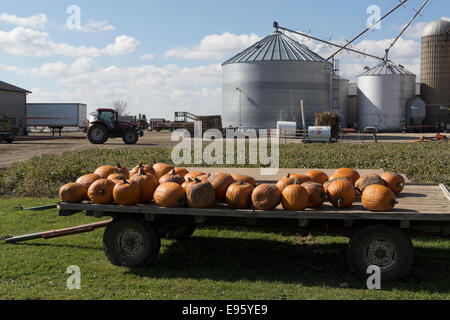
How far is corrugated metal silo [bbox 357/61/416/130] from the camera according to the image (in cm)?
5156

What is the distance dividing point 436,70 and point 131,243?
A: 54.0 meters

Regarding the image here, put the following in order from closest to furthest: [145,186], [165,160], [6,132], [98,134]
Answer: [145,186] → [165,160] → [98,134] → [6,132]

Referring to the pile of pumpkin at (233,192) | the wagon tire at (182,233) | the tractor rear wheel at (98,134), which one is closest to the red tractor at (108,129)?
the tractor rear wheel at (98,134)

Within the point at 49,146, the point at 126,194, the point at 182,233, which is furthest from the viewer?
the point at 49,146

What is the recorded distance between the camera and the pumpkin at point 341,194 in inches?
250

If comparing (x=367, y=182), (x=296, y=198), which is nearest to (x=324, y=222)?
(x=296, y=198)

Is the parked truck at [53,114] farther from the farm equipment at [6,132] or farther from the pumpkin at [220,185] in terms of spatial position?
the pumpkin at [220,185]

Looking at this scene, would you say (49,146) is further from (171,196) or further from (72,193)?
(171,196)

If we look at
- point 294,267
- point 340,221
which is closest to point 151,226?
point 294,267

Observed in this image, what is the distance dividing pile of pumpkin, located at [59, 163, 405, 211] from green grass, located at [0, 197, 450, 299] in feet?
3.15

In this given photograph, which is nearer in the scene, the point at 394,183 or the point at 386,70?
the point at 394,183

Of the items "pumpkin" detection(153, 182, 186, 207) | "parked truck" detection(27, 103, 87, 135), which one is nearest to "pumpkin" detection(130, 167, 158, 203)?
"pumpkin" detection(153, 182, 186, 207)

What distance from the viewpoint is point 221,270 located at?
22.1 ft

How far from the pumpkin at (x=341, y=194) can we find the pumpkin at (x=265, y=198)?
747 millimetres
